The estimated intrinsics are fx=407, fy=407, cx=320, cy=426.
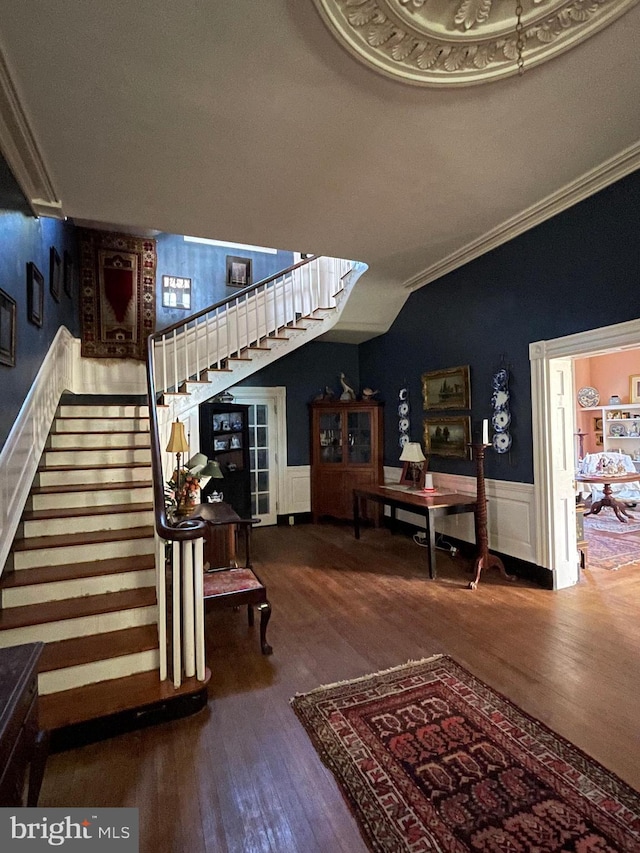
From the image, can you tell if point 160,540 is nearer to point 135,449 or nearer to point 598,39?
point 135,449

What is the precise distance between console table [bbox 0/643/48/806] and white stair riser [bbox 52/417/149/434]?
3110mm

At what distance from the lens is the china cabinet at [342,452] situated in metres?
5.98

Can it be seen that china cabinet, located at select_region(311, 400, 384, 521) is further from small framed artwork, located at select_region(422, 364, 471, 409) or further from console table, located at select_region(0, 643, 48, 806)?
console table, located at select_region(0, 643, 48, 806)

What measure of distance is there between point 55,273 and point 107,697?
12.0 feet

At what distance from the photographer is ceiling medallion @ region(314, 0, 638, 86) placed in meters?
1.69

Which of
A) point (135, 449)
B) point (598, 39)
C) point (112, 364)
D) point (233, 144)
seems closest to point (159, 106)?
point (233, 144)

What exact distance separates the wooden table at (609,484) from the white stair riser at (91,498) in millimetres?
5590

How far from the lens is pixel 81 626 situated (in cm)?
231

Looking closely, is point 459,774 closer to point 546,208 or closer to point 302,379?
point 546,208

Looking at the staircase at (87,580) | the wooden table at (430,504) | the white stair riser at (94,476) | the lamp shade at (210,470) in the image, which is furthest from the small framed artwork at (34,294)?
the wooden table at (430,504)

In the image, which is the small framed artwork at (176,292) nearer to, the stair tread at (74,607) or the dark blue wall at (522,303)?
the dark blue wall at (522,303)

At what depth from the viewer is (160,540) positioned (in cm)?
232

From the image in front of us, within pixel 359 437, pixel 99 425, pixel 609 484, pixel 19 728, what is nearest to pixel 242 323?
pixel 99 425

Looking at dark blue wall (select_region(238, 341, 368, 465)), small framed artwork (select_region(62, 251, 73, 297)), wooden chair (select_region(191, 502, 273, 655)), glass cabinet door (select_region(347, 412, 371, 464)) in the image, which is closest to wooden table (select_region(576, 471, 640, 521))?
glass cabinet door (select_region(347, 412, 371, 464))
